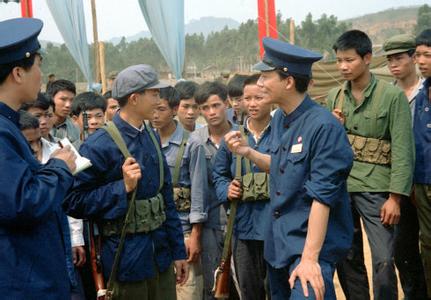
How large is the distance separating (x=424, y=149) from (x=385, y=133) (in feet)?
1.67

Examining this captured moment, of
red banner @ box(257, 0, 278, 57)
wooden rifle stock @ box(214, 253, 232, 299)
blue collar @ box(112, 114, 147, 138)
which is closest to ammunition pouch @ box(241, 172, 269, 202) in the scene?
wooden rifle stock @ box(214, 253, 232, 299)

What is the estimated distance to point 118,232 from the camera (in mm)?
3211

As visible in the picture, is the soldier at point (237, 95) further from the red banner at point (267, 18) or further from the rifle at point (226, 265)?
the red banner at point (267, 18)

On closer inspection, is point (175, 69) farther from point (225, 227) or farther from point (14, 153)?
point (14, 153)

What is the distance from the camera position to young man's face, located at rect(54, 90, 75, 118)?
17.3 ft

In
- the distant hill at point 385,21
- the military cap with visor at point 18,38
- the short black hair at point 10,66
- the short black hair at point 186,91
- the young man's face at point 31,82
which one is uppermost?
the military cap with visor at point 18,38

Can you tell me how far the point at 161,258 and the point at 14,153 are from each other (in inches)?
52.6

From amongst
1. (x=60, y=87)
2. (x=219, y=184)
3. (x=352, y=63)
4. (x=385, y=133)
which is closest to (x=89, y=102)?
(x=60, y=87)

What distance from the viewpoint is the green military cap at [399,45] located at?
15.0ft

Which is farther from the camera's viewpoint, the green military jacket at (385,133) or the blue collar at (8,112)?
the green military jacket at (385,133)

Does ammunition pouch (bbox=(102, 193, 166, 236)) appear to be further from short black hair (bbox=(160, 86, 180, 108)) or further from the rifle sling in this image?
short black hair (bbox=(160, 86, 180, 108))

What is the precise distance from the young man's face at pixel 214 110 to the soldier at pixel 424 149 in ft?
5.04

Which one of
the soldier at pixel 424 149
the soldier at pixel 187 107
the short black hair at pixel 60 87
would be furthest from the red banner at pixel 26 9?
the soldier at pixel 424 149

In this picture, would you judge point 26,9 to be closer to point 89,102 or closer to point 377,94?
point 89,102
